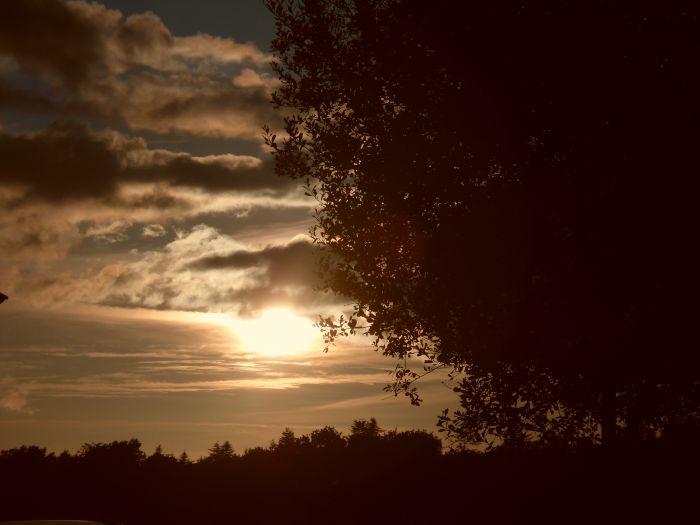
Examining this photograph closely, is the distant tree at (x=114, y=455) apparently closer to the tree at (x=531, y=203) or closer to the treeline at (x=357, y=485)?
the treeline at (x=357, y=485)

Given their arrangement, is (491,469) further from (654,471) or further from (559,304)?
(559,304)

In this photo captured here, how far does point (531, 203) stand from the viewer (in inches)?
591

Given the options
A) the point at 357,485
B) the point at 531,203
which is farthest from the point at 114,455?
the point at 531,203

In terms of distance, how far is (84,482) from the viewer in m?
30.5

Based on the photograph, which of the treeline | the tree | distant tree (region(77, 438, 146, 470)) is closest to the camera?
the tree

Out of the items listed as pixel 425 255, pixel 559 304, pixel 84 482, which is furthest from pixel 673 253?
pixel 84 482

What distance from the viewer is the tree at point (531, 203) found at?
14508 millimetres

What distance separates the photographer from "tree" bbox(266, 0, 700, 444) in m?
14.5

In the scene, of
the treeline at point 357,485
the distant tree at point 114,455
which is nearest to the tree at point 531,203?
the treeline at point 357,485

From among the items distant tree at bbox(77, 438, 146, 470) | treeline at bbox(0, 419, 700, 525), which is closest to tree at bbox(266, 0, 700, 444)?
treeline at bbox(0, 419, 700, 525)

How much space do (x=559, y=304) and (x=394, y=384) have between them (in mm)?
4749

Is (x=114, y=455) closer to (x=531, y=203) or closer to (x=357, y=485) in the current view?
(x=357, y=485)

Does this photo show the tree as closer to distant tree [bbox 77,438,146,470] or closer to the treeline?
the treeline

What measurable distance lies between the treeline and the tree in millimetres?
1318
